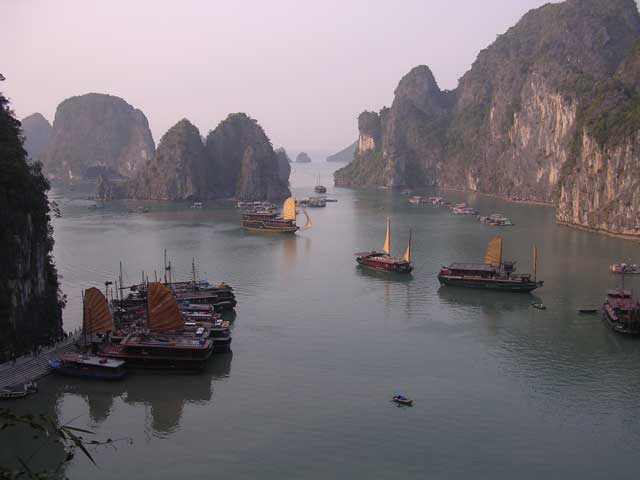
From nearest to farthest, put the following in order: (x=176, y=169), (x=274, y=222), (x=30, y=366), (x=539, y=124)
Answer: (x=30, y=366), (x=274, y=222), (x=539, y=124), (x=176, y=169)

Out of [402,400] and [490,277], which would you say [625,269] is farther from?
[402,400]

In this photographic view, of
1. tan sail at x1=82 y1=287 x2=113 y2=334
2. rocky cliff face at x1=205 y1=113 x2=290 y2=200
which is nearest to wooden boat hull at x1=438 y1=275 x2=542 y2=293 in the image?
tan sail at x1=82 y1=287 x2=113 y2=334

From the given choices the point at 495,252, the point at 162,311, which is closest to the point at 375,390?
the point at 162,311

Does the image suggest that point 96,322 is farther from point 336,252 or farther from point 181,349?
point 336,252

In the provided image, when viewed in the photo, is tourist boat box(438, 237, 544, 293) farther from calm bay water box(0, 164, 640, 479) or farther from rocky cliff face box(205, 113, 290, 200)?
rocky cliff face box(205, 113, 290, 200)

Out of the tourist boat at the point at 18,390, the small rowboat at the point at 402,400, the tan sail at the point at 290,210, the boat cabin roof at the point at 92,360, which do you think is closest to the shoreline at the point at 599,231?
the tan sail at the point at 290,210

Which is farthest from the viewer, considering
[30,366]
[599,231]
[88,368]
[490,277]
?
[599,231]

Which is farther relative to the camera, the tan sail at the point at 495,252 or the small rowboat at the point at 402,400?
the tan sail at the point at 495,252

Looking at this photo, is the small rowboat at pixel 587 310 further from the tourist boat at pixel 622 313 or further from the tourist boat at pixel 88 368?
the tourist boat at pixel 88 368
